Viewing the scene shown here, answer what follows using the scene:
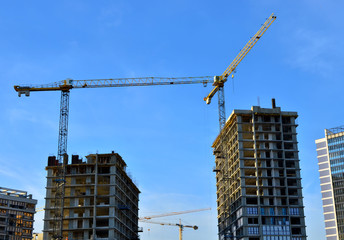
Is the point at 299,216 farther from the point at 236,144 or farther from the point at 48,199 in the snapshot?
the point at 48,199

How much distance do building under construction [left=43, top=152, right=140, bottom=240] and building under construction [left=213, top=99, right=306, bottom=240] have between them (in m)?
39.9

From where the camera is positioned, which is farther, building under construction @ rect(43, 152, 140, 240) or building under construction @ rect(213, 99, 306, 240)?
building under construction @ rect(213, 99, 306, 240)

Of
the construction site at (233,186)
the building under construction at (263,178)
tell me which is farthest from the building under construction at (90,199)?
the building under construction at (263,178)

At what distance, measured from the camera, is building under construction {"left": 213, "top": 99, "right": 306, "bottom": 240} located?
553 feet

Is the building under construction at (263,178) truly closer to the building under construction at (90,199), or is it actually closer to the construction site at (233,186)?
the construction site at (233,186)

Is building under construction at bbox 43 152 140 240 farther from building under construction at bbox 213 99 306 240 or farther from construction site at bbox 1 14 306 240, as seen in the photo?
building under construction at bbox 213 99 306 240

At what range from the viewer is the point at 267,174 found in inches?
6900

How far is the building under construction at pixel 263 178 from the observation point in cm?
16850

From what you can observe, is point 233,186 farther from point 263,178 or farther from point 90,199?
point 90,199

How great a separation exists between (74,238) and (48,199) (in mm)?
15743

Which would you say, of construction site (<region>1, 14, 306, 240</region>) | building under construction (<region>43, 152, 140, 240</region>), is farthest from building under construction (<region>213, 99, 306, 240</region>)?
building under construction (<region>43, 152, 140, 240</region>)

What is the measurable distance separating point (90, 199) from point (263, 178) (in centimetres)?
5821

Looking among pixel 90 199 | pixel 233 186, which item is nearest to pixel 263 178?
pixel 233 186

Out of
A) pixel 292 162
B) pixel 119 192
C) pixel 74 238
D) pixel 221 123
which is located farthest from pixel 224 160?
pixel 74 238
